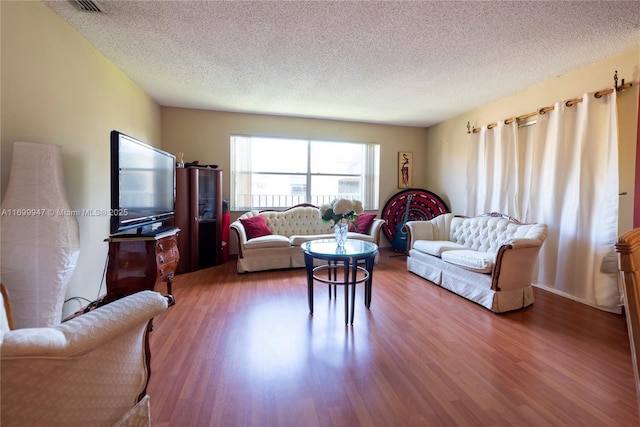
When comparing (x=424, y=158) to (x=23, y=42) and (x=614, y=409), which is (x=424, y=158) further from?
(x=23, y=42)

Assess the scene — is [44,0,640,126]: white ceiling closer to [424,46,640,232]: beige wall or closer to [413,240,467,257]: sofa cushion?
[424,46,640,232]: beige wall

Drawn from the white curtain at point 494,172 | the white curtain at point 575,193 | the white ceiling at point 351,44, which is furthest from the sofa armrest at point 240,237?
the white curtain at point 575,193

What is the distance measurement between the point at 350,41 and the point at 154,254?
7.98 ft

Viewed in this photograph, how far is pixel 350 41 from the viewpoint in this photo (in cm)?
240

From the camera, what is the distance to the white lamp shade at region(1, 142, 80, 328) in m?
1.56

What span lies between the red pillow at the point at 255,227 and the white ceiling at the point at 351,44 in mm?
1764

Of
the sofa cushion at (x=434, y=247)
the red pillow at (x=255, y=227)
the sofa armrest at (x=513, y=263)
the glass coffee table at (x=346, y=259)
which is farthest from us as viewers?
the red pillow at (x=255, y=227)

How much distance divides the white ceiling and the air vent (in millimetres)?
42

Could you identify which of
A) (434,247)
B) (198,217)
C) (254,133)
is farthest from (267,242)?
(434,247)

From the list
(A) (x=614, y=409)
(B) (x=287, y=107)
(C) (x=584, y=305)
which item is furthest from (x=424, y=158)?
(A) (x=614, y=409)

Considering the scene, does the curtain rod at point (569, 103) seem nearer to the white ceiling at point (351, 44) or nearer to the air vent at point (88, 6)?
the white ceiling at point (351, 44)

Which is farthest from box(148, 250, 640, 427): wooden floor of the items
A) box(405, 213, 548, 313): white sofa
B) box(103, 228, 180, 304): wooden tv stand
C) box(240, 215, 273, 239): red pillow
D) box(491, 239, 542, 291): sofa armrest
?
box(240, 215, 273, 239): red pillow

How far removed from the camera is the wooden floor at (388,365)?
1.40m

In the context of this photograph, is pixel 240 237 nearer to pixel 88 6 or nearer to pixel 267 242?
pixel 267 242
